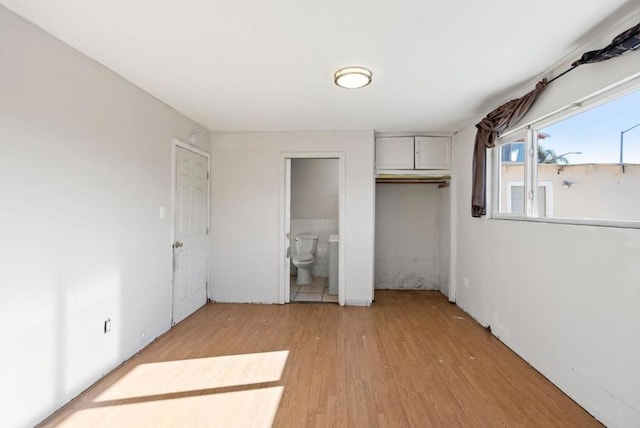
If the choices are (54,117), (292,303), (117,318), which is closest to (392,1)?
(54,117)

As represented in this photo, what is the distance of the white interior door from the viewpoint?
330 centimetres

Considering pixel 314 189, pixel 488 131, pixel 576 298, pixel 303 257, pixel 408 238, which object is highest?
pixel 488 131

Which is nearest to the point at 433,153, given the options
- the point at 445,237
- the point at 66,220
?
the point at 445,237

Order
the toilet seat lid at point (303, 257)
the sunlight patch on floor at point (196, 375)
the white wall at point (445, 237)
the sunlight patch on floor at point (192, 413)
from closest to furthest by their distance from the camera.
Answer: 1. the sunlight patch on floor at point (192, 413)
2. the sunlight patch on floor at point (196, 375)
3. the white wall at point (445, 237)
4. the toilet seat lid at point (303, 257)

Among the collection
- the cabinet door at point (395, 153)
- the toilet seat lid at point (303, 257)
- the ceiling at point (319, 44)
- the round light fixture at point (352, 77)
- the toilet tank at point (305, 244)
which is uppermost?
the ceiling at point (319, 44)

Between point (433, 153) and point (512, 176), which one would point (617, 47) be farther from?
point (433, 153)

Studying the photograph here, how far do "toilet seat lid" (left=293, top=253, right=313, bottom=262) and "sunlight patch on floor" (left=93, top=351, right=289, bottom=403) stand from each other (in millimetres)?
2307

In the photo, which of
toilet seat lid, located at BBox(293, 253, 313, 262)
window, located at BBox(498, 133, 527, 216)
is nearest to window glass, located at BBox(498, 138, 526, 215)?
window, located at BBox(498, 133, 527, 216)

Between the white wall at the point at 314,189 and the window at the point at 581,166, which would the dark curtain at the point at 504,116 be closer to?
the window at the point at 581,166

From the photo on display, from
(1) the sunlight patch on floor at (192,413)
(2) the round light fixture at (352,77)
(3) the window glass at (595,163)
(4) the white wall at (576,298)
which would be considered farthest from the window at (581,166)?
(1) the sunlight patch on floor at (192,413)

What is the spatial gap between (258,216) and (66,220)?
2266 millimetres

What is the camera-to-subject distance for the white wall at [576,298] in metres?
1.65

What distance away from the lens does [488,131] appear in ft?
9.83

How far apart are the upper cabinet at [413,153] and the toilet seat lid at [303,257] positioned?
187cm
